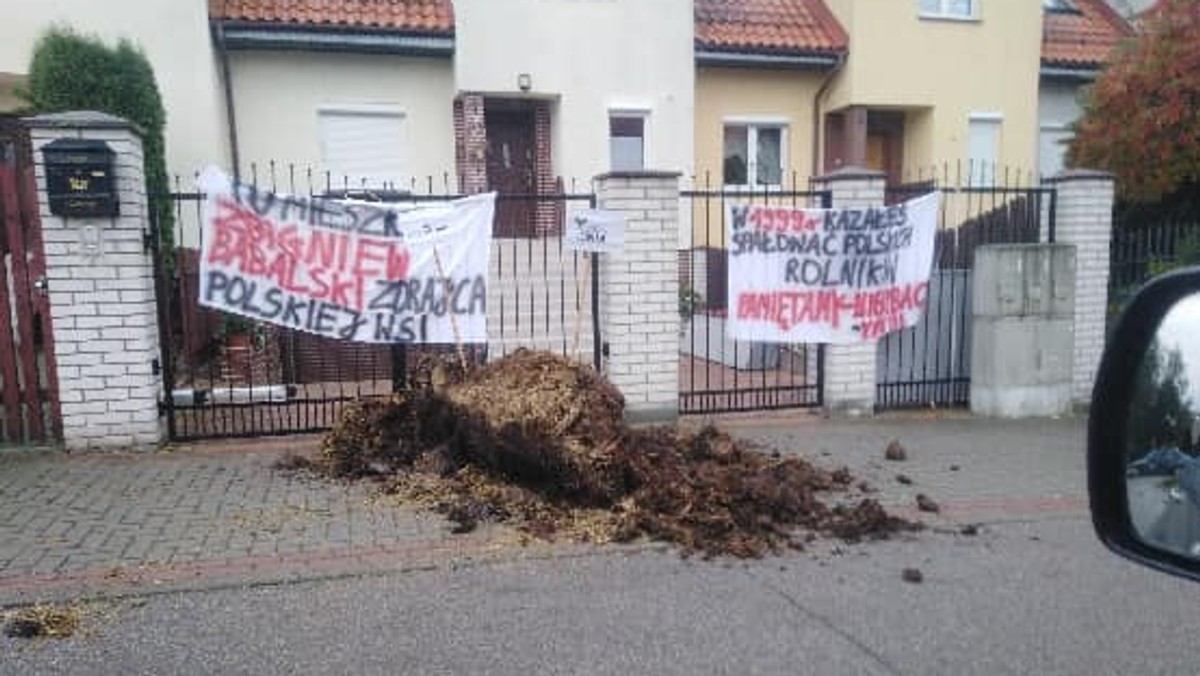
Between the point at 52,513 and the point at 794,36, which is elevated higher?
the point at 794,36

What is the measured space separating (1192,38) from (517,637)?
11588mm

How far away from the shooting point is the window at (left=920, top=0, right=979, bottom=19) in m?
15.6

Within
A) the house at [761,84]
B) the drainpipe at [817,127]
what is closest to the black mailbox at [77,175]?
the house at [761,84]

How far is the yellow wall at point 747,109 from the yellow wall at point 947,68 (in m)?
0.56

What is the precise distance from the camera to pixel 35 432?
675cm

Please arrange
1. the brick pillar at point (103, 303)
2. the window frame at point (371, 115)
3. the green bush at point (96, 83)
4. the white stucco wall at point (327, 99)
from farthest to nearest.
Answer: the window frame at point (371, 115) < the white stucco wall at point (327, 99) < the green bush at point (96, 83) < the brick pillar at point (103, 303)

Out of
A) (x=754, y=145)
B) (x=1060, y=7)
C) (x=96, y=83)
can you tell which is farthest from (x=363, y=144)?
(x=1060, y=7)

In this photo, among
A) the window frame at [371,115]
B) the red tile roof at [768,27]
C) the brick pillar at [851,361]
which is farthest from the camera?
the red tile roof at [768,27]

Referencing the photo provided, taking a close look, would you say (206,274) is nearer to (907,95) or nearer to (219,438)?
(219,438)

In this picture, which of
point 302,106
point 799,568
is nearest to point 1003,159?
point 302,106

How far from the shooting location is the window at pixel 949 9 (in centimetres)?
1561

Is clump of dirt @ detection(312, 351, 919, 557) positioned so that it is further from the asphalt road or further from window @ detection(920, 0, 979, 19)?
window @ detection(920, 0, 979, 19)

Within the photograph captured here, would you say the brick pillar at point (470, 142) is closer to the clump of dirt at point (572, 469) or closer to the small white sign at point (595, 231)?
the small white sign at point (595, 231)

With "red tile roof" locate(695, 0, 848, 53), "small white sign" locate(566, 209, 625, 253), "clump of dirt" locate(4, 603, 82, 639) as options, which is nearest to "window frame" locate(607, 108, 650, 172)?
"red tile roof" locate(695, 0, 848, 53)
